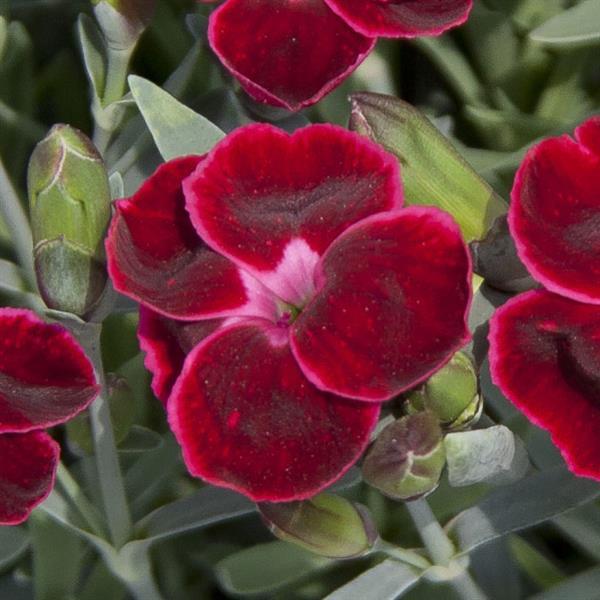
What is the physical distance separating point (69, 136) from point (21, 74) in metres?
0.64

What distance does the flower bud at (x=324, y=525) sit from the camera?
30.3 inches

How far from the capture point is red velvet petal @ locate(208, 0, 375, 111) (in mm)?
884

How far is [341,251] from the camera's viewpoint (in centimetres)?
73

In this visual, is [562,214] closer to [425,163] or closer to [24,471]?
[425,163]

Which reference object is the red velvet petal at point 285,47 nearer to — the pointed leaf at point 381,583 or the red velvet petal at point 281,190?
the red velvet petal at point 281,190

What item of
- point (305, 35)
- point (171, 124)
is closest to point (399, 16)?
point (305, 35)

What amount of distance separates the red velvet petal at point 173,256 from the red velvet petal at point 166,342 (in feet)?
0.06

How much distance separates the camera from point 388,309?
71cm

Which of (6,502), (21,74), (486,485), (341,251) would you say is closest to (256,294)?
(341,251)

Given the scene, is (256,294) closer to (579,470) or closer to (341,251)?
(341,251)

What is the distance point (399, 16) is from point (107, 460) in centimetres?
36

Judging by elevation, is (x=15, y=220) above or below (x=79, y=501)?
above

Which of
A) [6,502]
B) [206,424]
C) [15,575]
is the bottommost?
[15,575]

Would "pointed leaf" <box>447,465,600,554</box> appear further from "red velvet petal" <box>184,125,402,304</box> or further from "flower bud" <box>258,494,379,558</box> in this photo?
"red velvet petal" <box>184,125,402,304</box>
